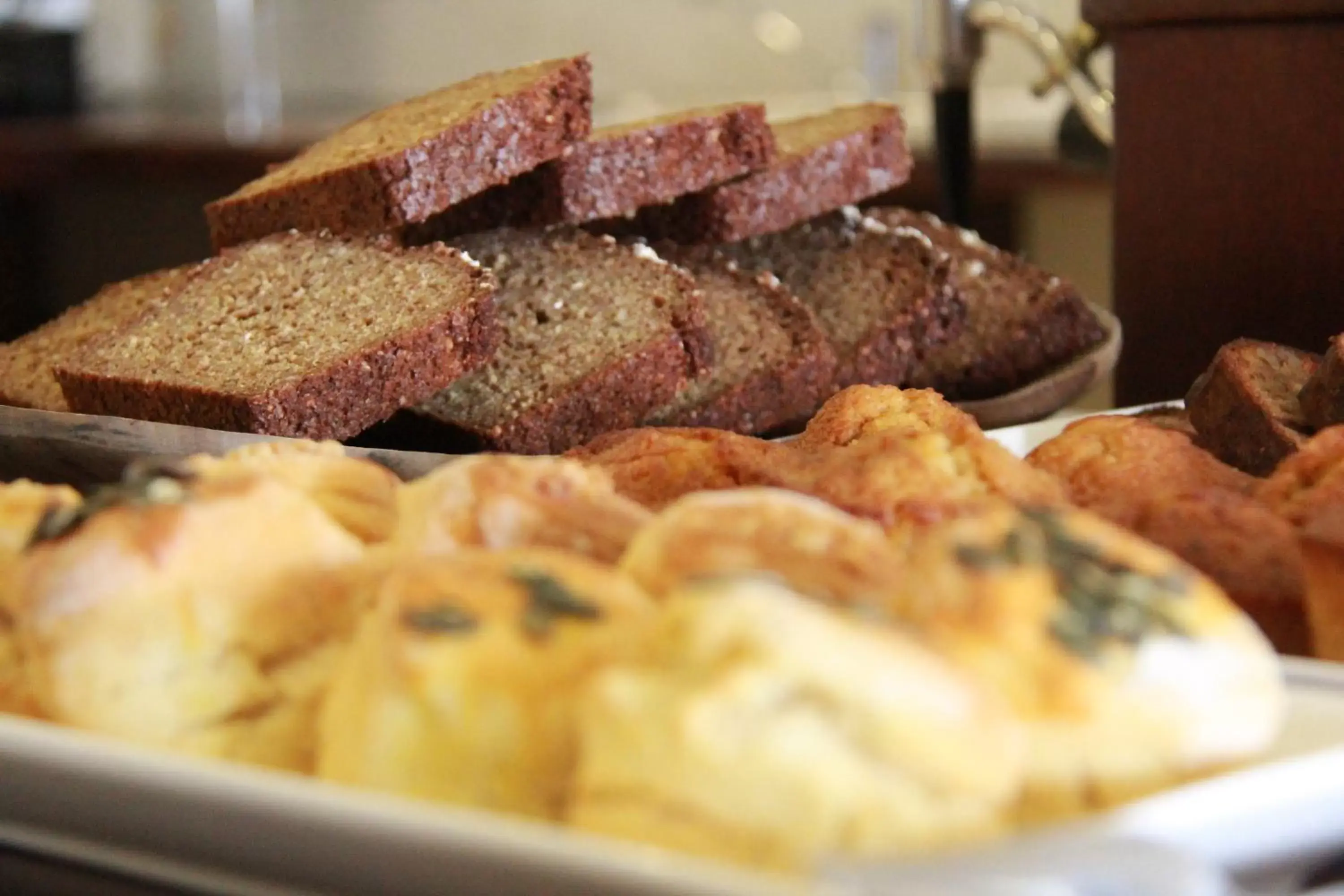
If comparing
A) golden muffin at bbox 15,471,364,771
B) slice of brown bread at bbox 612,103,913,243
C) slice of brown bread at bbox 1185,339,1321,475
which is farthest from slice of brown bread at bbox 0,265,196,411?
slice of brown bread at bbox 1185,339,1321,475

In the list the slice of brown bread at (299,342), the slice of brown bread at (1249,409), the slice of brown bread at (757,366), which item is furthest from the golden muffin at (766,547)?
the slice of brown bread at (757,366)

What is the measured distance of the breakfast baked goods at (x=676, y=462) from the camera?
1086mm

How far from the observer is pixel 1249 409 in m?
1.27

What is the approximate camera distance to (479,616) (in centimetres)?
65

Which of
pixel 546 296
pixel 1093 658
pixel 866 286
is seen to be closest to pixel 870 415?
pixel 1093 658

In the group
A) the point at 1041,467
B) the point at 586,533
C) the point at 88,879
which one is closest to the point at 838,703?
the point at 586,533

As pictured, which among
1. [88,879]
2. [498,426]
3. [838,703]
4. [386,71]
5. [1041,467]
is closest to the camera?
[838,703]

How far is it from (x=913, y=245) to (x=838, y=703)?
174cm

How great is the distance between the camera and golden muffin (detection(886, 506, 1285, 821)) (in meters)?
0.62

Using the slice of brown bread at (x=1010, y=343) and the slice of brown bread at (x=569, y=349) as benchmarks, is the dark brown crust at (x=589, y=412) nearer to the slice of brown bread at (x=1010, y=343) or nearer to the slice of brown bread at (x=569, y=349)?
the slice of brown bread at (x=569, y=349)

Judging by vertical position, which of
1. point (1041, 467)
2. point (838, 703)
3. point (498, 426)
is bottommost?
point (498, 426)

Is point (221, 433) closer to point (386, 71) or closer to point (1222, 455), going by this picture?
point (1222, 455)

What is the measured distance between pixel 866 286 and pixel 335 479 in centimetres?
139

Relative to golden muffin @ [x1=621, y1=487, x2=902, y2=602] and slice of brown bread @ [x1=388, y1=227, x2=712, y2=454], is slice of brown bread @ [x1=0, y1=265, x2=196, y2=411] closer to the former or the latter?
slice of brown bread @ [x1=388, y1=227, x2=712, y2=454]
